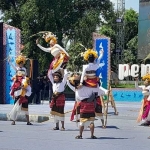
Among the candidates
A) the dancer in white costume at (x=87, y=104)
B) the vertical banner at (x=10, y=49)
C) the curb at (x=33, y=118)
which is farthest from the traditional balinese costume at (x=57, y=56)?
the vertical banner at (x=10, y=49)

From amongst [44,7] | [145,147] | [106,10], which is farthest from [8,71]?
[106,10]

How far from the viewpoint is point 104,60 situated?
14195 mm

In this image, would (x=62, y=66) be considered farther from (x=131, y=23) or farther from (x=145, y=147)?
(x=131, y=23)

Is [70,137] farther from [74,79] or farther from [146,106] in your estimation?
[146,106]

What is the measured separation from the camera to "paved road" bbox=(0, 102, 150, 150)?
312 inches

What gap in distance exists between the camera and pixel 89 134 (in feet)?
31.1

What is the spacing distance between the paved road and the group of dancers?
0.30 m

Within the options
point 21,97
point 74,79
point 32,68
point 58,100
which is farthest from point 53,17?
point 74,79

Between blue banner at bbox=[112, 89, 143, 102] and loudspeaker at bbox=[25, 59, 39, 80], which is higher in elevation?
loudspeaker at bbox=[25, 59, 39, 80]

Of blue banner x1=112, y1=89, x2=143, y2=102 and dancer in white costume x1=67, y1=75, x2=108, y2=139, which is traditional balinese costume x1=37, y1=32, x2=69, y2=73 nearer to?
dancer in white costume x1=67, y1=75, x2=108, y2=139

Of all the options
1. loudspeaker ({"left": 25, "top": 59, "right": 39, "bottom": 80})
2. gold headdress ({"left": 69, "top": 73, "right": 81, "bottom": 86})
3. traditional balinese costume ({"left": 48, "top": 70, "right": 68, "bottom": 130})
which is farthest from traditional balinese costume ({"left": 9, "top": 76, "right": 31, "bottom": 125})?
loudspeaker ({"left": 25, "top": 59, "right": 39, "bottom": 80})

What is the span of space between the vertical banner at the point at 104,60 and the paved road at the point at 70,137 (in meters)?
2.53

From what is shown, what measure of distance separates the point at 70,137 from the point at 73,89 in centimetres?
135

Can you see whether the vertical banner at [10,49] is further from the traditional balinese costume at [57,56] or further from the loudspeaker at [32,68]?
the traditional balinese costume at [57,56]
